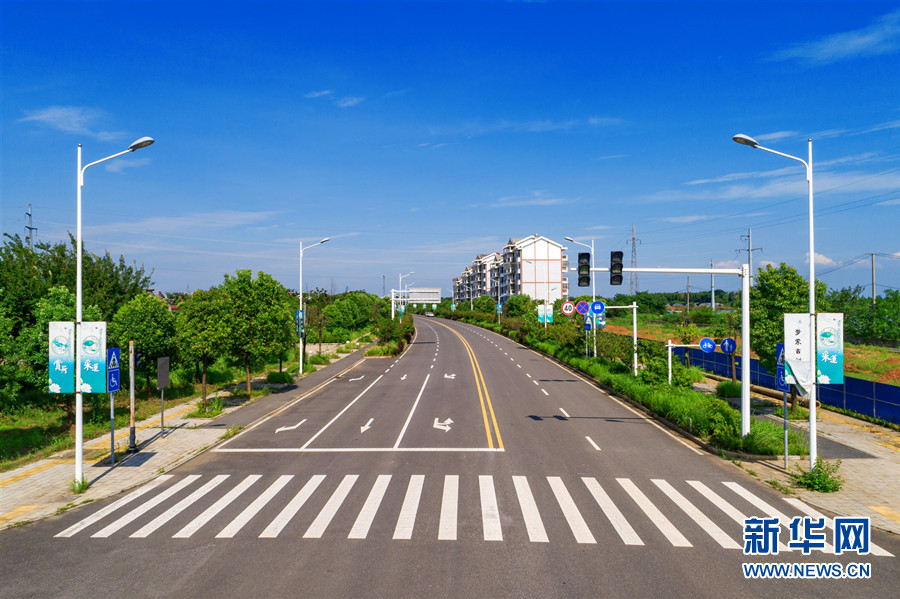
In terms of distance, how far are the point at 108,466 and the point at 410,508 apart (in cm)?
1034

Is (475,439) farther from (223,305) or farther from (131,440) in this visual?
(223,305)

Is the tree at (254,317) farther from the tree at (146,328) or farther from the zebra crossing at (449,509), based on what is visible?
the zebra crossing at (449,509)

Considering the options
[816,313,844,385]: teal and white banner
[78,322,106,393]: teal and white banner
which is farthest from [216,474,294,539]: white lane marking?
[816,313,844,385]: teal and white banner

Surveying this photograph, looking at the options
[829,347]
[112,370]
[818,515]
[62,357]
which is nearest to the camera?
[818,515]

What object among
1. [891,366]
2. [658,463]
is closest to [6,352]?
[658,463]

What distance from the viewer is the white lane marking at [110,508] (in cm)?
1123

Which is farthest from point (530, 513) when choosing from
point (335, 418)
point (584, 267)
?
point (335, 418)

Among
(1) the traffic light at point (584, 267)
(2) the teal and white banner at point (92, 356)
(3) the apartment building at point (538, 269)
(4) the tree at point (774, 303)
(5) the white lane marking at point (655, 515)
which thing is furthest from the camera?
(3) the apartment building at point (538, 269)

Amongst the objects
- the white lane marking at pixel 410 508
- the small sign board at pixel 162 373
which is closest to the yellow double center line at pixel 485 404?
the white lane marking at pixel 410 508

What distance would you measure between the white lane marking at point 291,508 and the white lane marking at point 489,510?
4.21 m

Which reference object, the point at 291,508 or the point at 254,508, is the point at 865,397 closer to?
the point at 291,508

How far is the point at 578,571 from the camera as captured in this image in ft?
29.5

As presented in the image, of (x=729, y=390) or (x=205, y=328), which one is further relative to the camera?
(x=729, y=390)

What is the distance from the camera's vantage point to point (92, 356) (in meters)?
14.3
